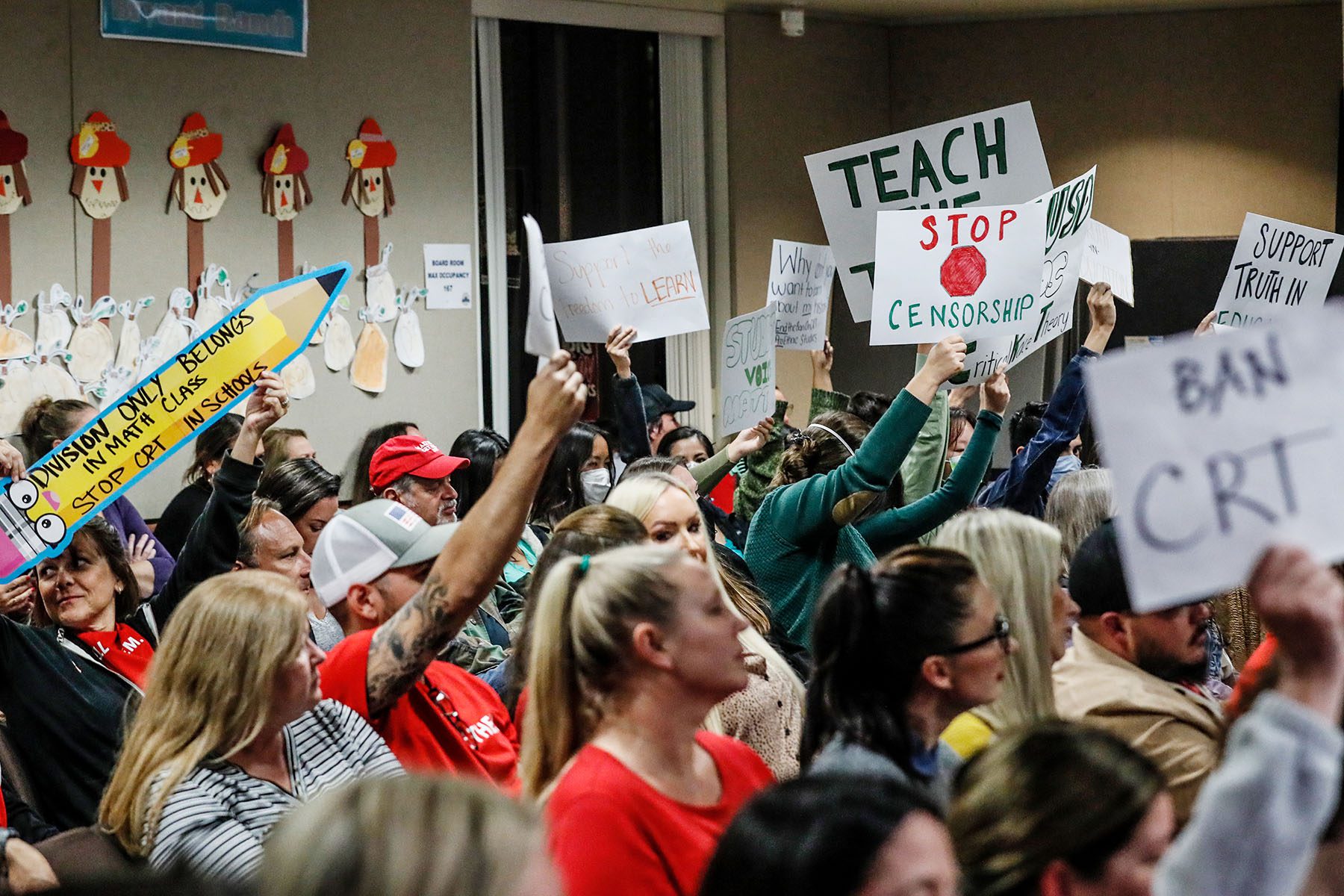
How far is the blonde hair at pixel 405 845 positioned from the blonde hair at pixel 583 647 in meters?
0.86

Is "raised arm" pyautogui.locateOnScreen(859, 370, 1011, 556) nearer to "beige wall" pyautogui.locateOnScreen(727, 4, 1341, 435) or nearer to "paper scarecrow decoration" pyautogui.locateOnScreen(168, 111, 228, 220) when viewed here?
"paper scarecrow decoration" pyautogui.locateOnScreen(168, 111, 228, 220)

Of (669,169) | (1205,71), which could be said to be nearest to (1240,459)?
(669,169)

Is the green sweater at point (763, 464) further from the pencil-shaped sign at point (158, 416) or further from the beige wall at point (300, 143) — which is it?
the beige wall at point (300, 143)

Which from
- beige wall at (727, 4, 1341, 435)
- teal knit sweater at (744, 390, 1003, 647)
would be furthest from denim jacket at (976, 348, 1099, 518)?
beige wall at (727, 4, 1341, 435)

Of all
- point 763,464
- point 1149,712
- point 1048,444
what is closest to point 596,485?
point 763,464

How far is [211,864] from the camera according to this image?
7.27 ft

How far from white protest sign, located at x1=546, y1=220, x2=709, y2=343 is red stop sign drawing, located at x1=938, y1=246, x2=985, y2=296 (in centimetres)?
95

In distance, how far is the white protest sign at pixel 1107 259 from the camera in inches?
230

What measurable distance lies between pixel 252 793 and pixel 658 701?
70 centimetres

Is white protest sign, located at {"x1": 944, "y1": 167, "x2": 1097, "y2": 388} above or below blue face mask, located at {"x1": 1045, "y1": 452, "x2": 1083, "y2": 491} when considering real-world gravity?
above

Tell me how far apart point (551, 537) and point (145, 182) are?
4630 millimetres

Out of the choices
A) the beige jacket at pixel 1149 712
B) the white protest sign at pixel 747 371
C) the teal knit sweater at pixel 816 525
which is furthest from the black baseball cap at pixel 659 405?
the beige jacket at pixel 1149 712

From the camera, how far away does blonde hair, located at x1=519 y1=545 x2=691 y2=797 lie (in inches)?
84.3

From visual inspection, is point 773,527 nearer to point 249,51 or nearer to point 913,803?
point 913,803
